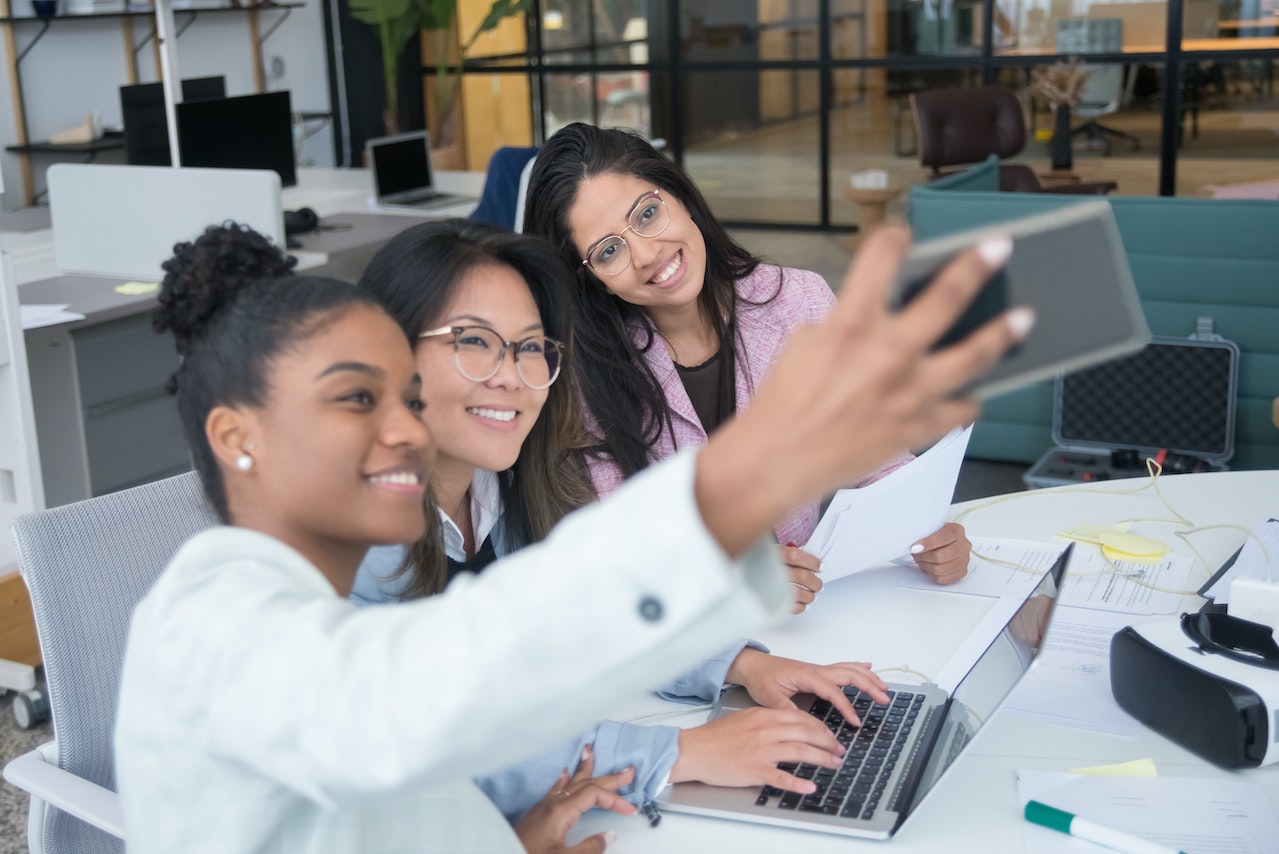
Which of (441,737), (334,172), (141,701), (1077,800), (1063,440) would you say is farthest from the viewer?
(334,172)

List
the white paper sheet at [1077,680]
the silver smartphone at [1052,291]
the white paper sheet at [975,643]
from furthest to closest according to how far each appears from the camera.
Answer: the white paper sheet at [975,643], the white paper sheet at [1077,680], the silver smartphone at [1052,291]

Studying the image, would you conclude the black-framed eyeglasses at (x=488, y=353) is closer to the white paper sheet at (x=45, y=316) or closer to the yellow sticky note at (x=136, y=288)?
the white paper sheet at (x=45, y=316)

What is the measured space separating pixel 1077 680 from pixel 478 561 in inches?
27.5

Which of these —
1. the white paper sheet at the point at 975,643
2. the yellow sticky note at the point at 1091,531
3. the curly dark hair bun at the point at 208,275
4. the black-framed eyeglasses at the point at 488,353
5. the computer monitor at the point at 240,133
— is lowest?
the white paper sheet at the point at 975,643

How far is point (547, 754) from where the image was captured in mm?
1246

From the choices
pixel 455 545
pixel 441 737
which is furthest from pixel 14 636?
pixel 441 737

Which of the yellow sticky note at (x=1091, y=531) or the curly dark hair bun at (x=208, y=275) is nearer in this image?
the curly dark hair bun at (x=208, y=275)

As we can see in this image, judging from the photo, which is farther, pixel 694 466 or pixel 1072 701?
pixel 1072 701

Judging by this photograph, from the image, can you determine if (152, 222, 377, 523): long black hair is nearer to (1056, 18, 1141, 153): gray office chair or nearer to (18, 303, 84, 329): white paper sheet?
(18, 303, 84, 329): white paper sheet

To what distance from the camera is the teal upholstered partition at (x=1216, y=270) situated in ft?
11.4

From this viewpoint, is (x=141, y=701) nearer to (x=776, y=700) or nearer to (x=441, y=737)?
(x=441, y=737)

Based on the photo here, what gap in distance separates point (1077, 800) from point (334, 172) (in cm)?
494

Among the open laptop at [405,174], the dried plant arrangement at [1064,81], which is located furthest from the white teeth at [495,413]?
the dried plant arrangement at [1064,81]

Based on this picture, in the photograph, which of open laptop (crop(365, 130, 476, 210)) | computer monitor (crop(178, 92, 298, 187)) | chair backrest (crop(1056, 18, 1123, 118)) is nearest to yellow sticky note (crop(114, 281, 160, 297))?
computer monitor (crop(178, 92, 298, 187))
